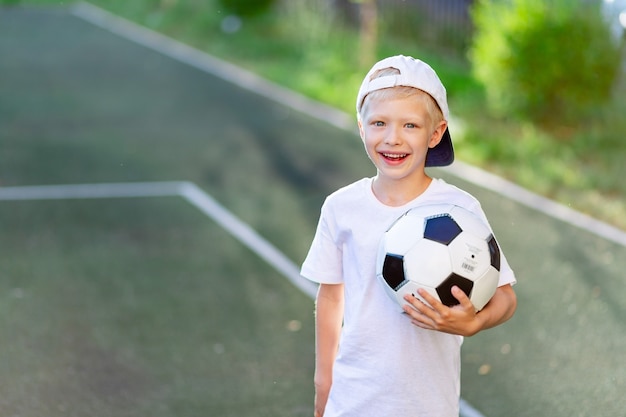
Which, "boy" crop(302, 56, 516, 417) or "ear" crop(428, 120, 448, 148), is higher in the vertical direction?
"ear" crop(428, 120, 448, 148)

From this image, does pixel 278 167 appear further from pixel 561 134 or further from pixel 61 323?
pixel 61 323

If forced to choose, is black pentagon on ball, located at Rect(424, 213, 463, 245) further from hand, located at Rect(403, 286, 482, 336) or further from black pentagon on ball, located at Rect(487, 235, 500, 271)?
hand, located at Rect(403, 286, 482, 336)

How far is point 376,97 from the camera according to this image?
3.35 m

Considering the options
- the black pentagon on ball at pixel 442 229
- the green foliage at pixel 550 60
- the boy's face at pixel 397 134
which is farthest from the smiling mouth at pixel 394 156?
the green foliage at pixel 550 60

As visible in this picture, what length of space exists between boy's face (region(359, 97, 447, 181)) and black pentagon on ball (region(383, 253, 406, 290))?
26cm

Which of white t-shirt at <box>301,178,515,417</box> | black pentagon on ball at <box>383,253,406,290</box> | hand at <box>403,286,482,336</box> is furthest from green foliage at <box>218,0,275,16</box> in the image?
hand at <box>403,286,482,336</box>

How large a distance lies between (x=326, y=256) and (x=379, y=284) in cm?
23

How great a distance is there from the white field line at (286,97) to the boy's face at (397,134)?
18.1ft

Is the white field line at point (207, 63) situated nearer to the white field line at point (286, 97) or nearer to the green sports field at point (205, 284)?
the white field line at point (286, 97)

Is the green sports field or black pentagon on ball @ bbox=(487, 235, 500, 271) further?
the green sports field

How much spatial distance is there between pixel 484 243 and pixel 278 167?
7.59m

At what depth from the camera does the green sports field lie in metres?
5.68

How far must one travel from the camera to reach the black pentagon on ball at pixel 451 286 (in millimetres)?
3324

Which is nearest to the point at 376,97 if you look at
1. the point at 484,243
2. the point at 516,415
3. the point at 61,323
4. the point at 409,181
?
the point at 409,181
